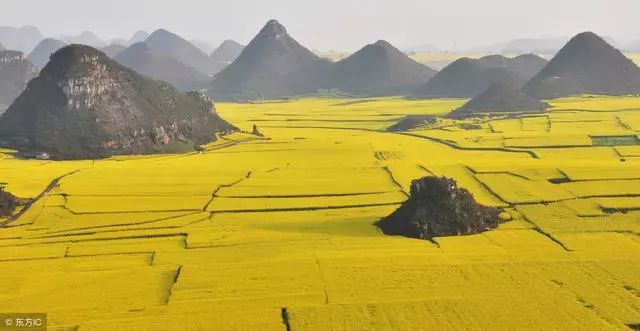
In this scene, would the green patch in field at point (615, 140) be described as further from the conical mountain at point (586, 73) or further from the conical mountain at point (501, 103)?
the conical mountain at point (586, 73)

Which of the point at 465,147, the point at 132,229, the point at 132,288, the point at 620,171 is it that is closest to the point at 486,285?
the point at 132,288

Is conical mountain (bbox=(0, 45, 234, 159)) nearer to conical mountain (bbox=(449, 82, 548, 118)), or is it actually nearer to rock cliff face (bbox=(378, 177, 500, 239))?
rock cliff face (bbox=(378, 177, 500, 239))

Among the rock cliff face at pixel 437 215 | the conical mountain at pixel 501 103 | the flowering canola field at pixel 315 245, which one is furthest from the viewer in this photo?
the conical mountain at pixel 501 103

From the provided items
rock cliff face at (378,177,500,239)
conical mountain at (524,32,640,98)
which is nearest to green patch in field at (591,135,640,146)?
rock cliff face at (378,177,500,239)

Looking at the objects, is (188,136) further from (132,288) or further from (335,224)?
(132,288)

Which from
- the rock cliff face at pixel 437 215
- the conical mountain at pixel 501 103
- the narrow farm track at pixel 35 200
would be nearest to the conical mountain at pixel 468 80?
the conical mountain at pixel 501 103

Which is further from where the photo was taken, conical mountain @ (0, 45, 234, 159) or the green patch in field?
Answer: conical mountain @ (0, 45, 234, 159)
